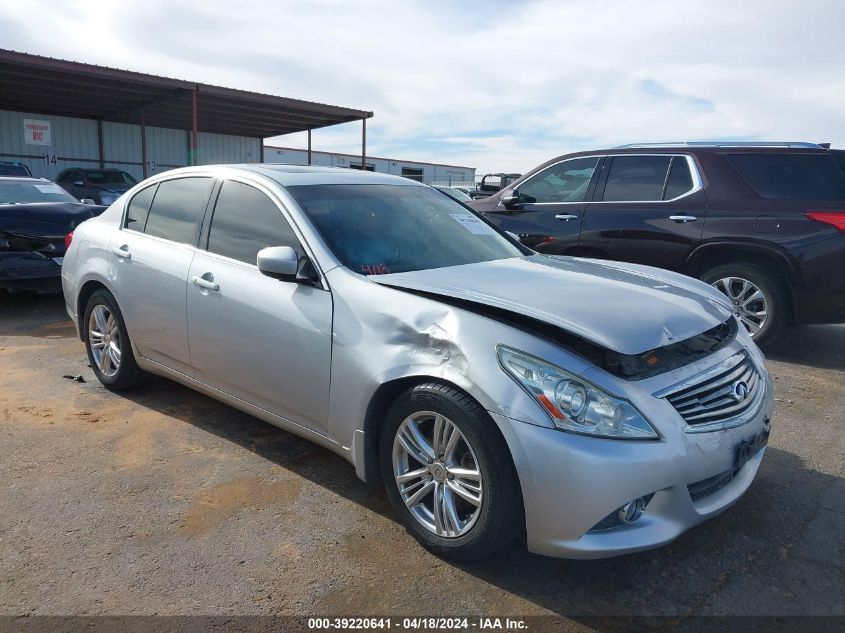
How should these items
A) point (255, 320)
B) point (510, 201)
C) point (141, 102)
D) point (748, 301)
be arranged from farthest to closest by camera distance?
point (141, 102)
point (510, 201)
point (748, 301)
point (255, 320)

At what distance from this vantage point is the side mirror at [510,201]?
6742 millimetres

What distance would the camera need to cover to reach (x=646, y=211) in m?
6.26

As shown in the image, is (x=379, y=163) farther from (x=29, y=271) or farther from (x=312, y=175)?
(x=312, y=175)

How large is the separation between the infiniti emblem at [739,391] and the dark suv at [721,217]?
329cm

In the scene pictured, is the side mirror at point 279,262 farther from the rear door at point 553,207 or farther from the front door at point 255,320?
the rear door at point 553,207

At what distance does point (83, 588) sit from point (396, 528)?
4.03 ft

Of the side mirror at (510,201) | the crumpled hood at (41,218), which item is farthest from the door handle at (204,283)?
the crumpled hood at (41,218)

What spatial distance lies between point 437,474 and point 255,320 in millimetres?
1256

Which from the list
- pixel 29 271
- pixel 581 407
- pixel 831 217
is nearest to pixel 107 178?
pixel 29 271

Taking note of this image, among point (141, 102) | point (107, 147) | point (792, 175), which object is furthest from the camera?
point (107, 147)

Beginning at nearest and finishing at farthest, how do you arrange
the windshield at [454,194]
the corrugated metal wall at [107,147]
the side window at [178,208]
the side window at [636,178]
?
the side window at [178,208], the windshield at [454,194], the side window at [636,178], the corrugated metal wall at [107,147]

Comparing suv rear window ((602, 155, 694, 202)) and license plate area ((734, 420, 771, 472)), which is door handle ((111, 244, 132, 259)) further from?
suv rear window ((602, 155, 694, 202))

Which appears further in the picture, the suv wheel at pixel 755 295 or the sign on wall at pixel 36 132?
the sign on wall at pixel 36 132

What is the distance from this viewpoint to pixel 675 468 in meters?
2.30
